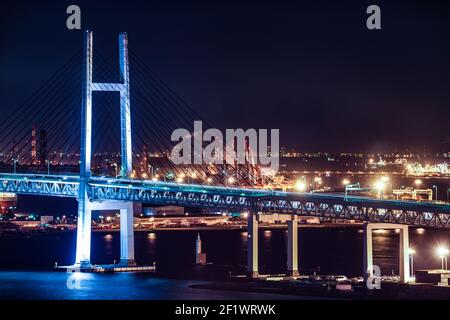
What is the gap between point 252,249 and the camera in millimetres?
35938

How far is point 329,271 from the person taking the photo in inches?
1501

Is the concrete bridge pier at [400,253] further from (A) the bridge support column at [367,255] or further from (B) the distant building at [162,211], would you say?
(B) the distant building at [162,211]

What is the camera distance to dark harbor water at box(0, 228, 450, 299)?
30594 millimetres

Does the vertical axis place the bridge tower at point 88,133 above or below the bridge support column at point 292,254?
above

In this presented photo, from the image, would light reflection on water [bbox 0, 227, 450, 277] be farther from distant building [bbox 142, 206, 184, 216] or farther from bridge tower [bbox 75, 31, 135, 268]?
distant building [bbox 142, 206, 184, 216]

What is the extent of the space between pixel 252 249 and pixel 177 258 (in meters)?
9.61

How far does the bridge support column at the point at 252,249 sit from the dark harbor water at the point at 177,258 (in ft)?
2.96

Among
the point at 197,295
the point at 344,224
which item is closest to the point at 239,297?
the point at 197,295

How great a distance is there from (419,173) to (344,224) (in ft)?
127

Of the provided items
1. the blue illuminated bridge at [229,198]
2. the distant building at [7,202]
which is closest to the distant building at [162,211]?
the distant building at [7,202]

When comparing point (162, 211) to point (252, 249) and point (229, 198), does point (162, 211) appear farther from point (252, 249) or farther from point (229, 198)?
point (252, 249)

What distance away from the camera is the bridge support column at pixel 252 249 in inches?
1392

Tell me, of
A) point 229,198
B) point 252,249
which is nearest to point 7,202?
point 229,198

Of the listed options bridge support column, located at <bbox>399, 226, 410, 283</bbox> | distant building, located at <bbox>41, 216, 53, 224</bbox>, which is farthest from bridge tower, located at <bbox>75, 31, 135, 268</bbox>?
distant building, located at <bbox>41, 216, 53, 224</bbox>
